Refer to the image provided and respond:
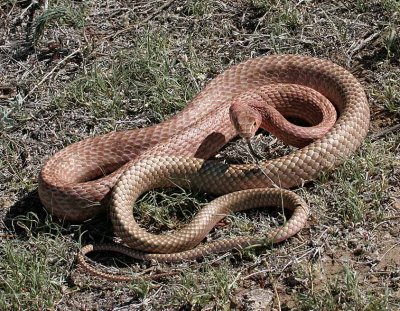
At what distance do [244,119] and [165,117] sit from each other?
1.16 metres

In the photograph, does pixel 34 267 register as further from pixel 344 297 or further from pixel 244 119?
pixel 344 297

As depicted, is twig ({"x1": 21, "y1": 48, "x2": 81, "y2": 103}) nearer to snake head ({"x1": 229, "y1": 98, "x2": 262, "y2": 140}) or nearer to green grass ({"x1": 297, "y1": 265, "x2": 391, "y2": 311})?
snake head ({"x1": 229, "y1": 98, "x2": 262, "y2": 140})

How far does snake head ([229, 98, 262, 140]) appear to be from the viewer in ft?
26.1

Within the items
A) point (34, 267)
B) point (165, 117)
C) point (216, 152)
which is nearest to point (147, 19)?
point (165, 117)

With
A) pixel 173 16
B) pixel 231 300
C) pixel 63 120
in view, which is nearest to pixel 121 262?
pixel 231 300

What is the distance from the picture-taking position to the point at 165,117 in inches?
352

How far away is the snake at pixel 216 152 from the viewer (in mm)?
7285

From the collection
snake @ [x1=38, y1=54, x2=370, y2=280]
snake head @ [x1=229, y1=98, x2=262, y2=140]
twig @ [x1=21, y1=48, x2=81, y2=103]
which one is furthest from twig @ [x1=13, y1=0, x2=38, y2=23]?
snake head @ [x1=229, y1=98, x2=262, y2=140]

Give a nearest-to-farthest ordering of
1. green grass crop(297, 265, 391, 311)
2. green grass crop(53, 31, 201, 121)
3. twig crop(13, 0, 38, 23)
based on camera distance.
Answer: green grass crop(297, 265, 391, 311), green grass crop(53, 31, 201, 121), twig crop(13, 0, 38, 23)

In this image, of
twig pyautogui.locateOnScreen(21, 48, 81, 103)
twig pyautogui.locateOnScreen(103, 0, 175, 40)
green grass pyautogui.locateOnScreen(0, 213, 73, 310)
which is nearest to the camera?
green grass pyautogui.locateOnScreen(0, 213, 73, 310)

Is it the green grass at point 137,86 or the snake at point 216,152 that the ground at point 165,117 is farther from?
the snake at point 216,152

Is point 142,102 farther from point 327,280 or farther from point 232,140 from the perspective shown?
point 327,280

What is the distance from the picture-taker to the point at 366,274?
6680 mm

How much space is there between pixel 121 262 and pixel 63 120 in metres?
2.34
